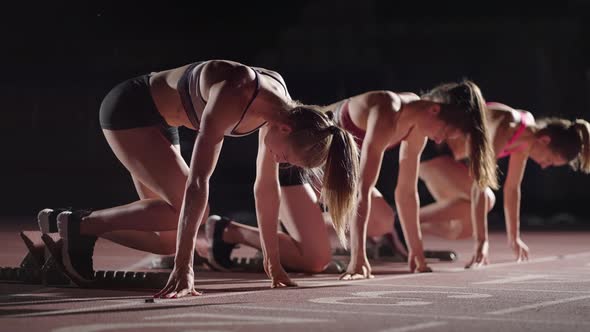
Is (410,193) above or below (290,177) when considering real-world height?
below

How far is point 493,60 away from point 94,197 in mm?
6880

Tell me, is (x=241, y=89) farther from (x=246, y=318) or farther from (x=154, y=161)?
(x=246, y=318)

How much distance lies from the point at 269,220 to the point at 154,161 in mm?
635

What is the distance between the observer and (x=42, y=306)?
3662 millimetres

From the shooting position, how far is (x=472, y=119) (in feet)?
18.7

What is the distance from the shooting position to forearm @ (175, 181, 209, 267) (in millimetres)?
3879

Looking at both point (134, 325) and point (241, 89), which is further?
point (241, 89)

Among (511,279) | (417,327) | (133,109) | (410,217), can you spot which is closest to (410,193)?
(410,217)

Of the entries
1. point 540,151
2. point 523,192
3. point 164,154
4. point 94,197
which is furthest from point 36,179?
point 164,154

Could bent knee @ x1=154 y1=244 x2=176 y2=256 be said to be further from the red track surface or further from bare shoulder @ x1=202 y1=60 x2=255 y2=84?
bare shoulder @ x1=202 y1=60 x2=255 y2=84

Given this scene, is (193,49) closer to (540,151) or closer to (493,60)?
(493,60)

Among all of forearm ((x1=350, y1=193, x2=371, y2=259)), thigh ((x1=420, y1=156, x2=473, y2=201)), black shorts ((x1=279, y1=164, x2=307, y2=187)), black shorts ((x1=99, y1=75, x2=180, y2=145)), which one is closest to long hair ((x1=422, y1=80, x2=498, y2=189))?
forearm ((x1=350, y1=193, x2=371, y2=259))

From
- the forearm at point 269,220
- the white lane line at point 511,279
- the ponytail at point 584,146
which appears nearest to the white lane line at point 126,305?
the forearm at point 269,220

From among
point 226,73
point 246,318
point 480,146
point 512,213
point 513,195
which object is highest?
point 226,73
